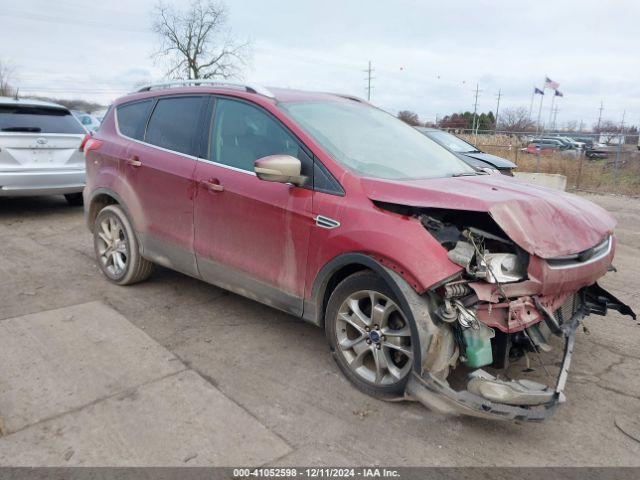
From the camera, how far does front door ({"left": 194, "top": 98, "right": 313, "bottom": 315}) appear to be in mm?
3514

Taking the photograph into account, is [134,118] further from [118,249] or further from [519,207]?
[519,207]

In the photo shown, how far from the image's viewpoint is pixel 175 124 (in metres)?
4.47

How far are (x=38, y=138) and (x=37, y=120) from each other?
1.16 ft

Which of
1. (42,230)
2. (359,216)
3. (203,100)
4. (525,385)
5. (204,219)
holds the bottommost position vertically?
(42,230)

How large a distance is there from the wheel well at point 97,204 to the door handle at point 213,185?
5.18ft

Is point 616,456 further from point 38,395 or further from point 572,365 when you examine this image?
point 38,395

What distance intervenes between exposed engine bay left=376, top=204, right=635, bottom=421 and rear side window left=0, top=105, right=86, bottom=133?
6.47 metres

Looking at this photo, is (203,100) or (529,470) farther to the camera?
(203,100)

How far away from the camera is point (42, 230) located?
724 cm

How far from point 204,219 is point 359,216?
1.44 metres

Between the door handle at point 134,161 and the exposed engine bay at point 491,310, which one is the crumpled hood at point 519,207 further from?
the door handle at point 134,161

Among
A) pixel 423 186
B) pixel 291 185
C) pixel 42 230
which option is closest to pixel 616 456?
pixel 423 186

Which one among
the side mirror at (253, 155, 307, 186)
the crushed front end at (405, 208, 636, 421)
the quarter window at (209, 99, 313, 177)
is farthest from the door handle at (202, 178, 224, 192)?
the crushed front end at (405, 208, 636, 421)

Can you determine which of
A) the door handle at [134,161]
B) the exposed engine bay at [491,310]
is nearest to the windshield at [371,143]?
the exposed engine bay at [491,310]
